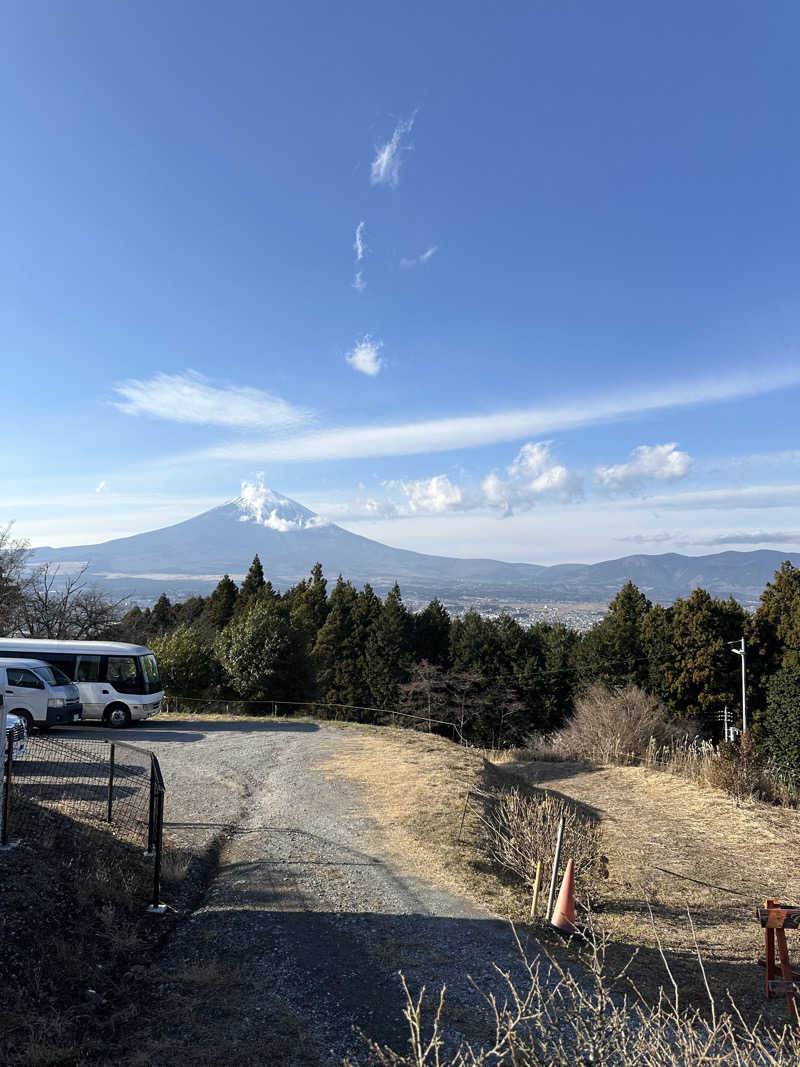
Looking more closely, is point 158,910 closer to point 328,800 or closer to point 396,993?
point 396,993

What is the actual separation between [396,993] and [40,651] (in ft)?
53.5

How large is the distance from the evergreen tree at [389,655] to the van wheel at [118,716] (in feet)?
74.8

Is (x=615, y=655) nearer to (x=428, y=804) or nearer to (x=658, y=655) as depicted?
(x=658, y=655)

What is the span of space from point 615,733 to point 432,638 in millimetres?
23214

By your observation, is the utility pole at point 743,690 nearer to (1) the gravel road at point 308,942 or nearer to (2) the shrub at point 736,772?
(2) the shrub at point 736,772

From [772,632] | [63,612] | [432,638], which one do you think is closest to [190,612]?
[63,612]

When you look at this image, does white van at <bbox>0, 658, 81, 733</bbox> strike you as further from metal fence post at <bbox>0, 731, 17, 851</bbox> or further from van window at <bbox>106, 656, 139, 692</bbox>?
metal fence post at <bbox>0, 731, 17, 851</bbox>

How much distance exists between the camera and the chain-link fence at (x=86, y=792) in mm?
7074

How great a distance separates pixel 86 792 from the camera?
10133 mm

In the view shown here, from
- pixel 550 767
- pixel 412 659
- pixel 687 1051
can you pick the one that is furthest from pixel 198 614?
pixel 687 1051

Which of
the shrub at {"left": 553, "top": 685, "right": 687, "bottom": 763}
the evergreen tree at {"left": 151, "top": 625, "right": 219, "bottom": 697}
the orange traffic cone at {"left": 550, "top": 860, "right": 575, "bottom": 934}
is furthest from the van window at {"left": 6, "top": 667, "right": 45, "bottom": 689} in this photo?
the orange traffic cone at {"left": 550, "top": 860, "right": 575, "bottom": 934}

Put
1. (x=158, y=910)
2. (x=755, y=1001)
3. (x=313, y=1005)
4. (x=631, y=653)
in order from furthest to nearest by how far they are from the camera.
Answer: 1. (x=631, y=653)
2. (x=158, y=910)
3. (x=755, y=1001)
4. (x=313, y=1005)

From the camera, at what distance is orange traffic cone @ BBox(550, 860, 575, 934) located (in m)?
6.68

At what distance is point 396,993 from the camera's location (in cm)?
519
